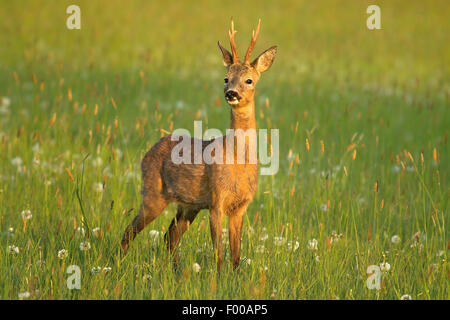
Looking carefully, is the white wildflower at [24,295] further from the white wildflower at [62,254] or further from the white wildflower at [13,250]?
the white wildflower at [13,250]

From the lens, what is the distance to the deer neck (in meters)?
5.86

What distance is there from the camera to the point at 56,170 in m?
8.01

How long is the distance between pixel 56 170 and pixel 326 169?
3295 millimetres

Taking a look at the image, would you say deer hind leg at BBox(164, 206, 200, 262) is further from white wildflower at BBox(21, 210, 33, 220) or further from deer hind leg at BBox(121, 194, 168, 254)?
white wildflower at BBox(21, 210, 33, 220)

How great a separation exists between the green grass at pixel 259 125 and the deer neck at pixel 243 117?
554 millimetres

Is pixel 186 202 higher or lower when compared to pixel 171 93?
lower

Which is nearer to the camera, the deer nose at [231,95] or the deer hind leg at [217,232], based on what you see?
the deer nose at [231,95]

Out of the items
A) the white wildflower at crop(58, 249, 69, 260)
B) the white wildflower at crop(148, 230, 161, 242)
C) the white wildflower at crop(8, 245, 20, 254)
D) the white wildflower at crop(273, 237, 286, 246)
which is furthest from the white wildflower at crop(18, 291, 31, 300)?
the white wildflower at crop(273, 237, 286, 246)

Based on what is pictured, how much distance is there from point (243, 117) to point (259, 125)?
124 inches

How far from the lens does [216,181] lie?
5.86m

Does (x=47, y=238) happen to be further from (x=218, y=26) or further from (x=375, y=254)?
(x=218, y=26)

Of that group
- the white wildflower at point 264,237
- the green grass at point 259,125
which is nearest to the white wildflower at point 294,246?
the green grass at point 259,125

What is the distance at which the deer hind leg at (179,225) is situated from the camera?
21.0 feet
